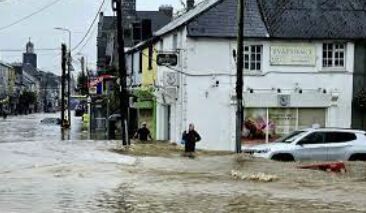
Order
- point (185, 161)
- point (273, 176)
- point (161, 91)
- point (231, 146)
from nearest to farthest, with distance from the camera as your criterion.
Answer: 1. point (273, 176)
2. point (185, 161)
3. point (231, 146)
4. point (161, 91)

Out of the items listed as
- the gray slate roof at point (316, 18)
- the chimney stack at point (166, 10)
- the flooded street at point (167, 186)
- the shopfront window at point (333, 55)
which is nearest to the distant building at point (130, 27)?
the chimney stack at point (166, 10)

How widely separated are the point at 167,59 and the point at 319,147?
12.0 metres

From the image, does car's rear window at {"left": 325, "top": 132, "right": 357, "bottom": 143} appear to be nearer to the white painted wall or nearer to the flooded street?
the flooded street

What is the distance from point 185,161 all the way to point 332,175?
7070 millimetres

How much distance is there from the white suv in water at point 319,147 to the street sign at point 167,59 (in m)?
10.4

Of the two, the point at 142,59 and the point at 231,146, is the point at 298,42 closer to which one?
the point at 231,146

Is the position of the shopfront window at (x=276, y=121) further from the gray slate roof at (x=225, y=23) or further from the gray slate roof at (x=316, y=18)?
the gray slate roof at (x=225, y=23)

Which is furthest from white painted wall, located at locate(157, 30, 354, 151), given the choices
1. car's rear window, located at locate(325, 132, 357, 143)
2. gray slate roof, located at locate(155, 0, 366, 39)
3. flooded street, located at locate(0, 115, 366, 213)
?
car's rear window, located at locate(325, 132, 357, 143)

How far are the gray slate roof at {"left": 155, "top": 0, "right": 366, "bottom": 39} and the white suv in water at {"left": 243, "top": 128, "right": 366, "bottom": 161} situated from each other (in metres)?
10.4

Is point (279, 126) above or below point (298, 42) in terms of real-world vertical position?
below

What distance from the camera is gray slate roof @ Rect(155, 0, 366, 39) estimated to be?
36.5 m

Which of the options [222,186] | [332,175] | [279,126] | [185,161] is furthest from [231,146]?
[222,186]

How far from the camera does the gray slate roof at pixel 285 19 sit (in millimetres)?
36469

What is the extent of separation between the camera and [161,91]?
1655 inches
